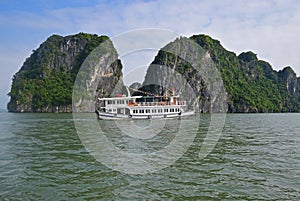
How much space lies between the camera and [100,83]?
401 ft

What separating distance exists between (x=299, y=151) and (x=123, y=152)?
32.1 feet

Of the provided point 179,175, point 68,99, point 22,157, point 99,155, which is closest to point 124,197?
point 179,175

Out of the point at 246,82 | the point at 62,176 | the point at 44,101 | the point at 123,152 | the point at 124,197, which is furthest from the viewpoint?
the point at 246,82

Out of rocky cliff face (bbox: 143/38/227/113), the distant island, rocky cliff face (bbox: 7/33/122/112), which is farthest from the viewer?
rocky cliff face (bbox: 143/38/227/113)

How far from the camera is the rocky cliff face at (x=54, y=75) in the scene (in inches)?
4339

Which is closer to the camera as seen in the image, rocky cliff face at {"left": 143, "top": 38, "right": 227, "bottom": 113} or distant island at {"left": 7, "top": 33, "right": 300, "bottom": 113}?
distant island at {"left": 7, "top": 33, "right": 300, "bottom": 113}

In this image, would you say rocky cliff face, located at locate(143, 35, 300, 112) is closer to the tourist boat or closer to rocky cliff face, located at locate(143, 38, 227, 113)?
rocky cliff face, located at locate(143, 38, 227, 113)

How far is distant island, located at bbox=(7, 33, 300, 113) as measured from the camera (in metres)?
112

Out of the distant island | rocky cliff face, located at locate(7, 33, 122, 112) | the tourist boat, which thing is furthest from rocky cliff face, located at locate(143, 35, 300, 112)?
the tourist boat

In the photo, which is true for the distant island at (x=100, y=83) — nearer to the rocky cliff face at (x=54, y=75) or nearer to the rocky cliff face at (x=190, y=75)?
the rocky cliff face at (x=54, y=75)

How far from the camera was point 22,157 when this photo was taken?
41.7ft

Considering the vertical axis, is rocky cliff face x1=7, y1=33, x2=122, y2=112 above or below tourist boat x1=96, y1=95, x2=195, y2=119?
above

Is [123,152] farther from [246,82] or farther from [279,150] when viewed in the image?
[246,82]

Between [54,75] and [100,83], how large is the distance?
24089 millimetres
